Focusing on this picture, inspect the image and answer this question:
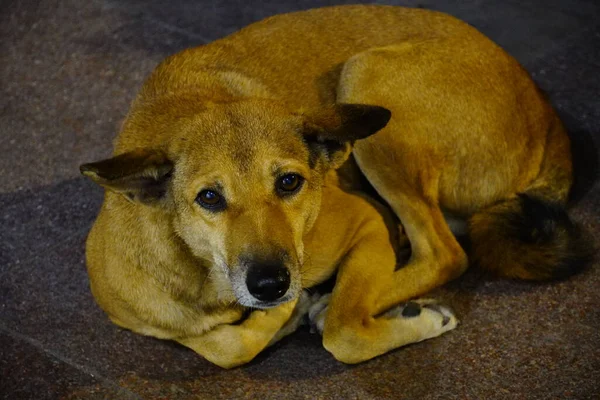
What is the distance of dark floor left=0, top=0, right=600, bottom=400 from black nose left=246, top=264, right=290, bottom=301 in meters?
0.61

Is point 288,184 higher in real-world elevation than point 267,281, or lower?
higher

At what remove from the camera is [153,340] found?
136 inches

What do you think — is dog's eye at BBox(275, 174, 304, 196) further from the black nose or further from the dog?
the black nose

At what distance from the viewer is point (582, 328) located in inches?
132

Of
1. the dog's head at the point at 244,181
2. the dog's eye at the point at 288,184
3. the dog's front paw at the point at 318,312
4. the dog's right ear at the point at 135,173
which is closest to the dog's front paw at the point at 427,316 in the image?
the dog's front paw at the point at 318,312

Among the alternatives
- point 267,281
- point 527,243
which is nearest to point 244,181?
point 267,281

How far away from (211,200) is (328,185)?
0.79 m

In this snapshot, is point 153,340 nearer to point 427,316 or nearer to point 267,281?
point 267,281

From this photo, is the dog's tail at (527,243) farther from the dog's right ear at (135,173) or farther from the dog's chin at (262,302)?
the dog's right ear at (135,173)

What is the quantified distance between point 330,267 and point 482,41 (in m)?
1.29

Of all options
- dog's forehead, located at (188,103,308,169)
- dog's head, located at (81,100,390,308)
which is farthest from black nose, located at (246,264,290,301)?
dog's forehead, located at (188,103,308,169)

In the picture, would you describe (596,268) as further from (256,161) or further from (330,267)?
(256,161)

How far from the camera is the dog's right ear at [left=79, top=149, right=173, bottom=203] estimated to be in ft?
8.44

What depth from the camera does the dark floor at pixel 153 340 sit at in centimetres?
321
